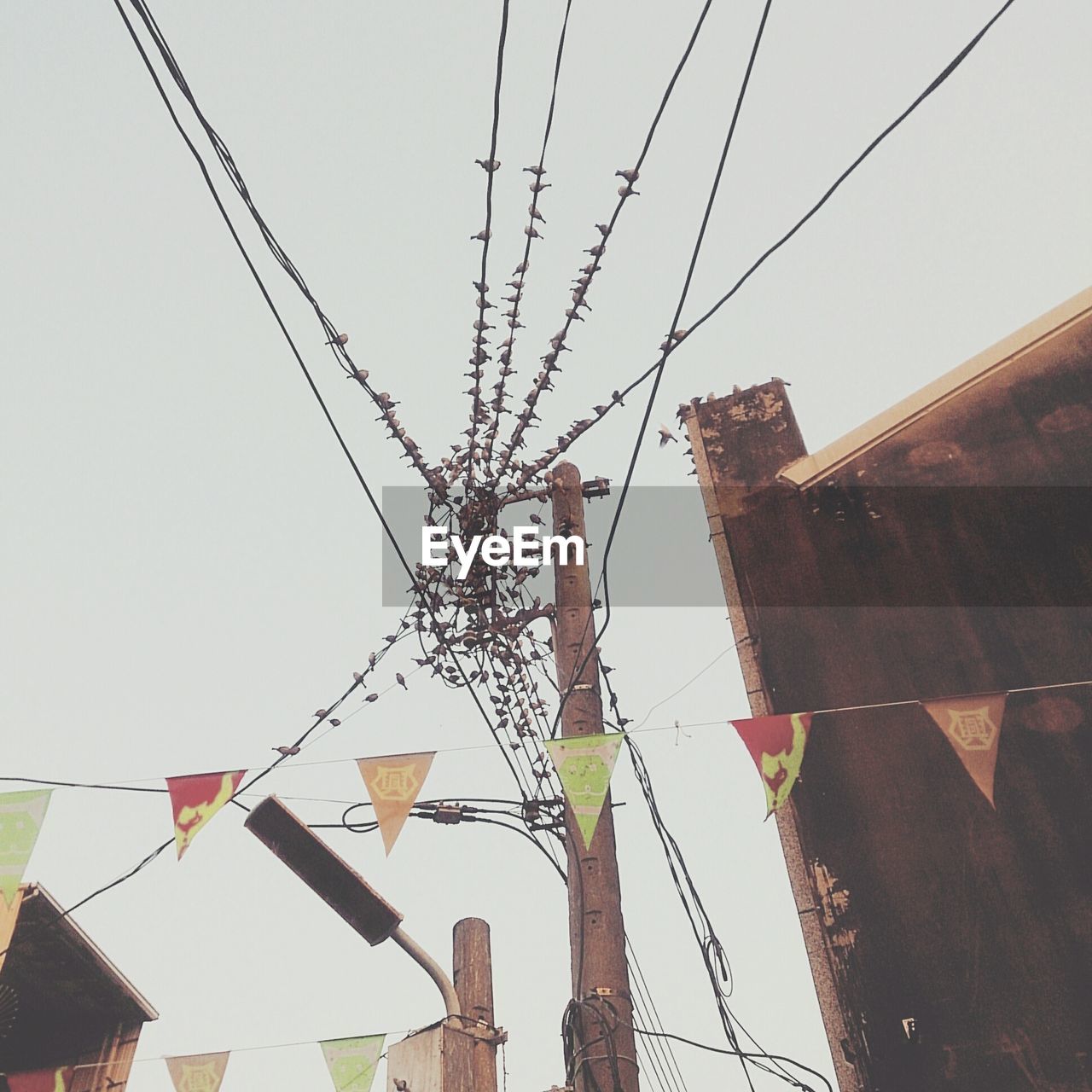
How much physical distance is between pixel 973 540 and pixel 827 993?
275 cm

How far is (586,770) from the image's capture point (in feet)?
16.0

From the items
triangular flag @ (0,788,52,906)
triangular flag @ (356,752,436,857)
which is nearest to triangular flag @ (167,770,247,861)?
triangular flag @ (356,752,436,857)

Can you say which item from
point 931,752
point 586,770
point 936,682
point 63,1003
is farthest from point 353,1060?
point 63,1003

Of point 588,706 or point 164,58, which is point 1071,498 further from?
point 164,58

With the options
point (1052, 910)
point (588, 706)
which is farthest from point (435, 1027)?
point (1052, 910)

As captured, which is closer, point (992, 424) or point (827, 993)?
point (827, 993)

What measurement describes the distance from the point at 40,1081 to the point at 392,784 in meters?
9.73

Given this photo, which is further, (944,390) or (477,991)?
(944,390)

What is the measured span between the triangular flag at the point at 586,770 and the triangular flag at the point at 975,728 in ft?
5.47

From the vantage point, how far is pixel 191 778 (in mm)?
5211

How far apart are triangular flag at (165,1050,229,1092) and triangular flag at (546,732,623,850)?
13.5 ft

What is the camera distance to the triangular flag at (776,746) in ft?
15.7

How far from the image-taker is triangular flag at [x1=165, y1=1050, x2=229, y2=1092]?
6820 mm

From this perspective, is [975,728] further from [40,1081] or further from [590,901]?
[40,1081]
